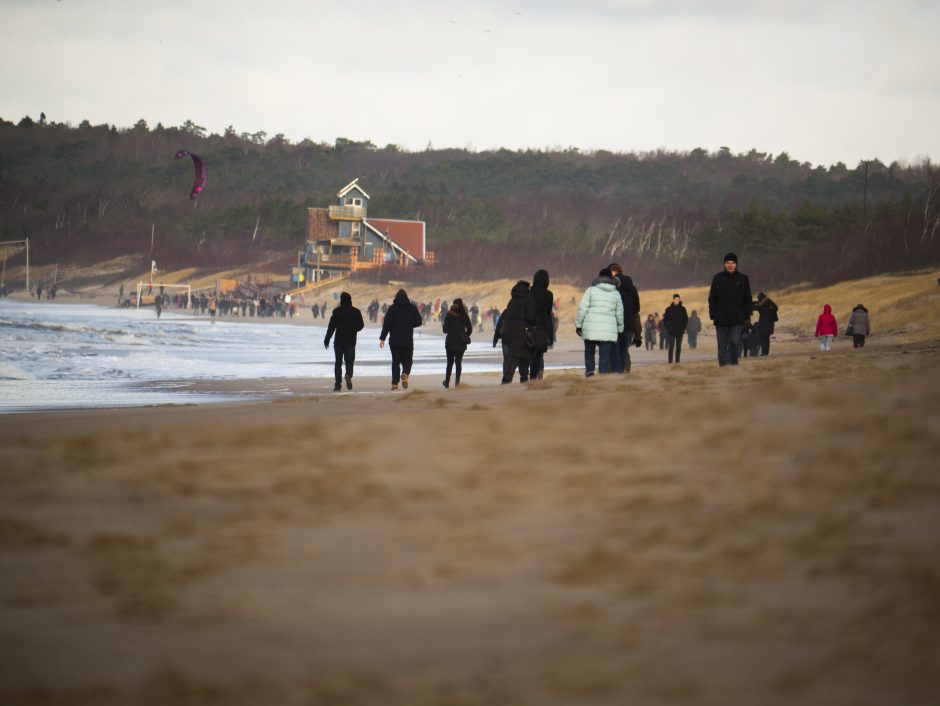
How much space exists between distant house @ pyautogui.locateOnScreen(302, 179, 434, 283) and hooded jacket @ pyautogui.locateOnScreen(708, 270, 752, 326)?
267 feet

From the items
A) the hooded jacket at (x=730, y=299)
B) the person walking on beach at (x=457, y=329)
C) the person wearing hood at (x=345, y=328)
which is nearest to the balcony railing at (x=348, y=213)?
the person wearing hood at (x=345, y=328)

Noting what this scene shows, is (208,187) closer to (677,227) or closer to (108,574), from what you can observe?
(677,227)

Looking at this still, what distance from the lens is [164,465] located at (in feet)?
26.4

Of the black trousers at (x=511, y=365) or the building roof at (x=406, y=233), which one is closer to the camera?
the black trousers at (x=511, y=365)

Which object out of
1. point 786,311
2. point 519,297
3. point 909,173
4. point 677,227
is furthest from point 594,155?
point 519,297

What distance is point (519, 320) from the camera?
1584cm

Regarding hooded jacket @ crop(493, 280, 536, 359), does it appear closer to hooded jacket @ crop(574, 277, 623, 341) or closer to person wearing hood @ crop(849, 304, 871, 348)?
hooded jacket @ crop(574, 277, 623, 341)

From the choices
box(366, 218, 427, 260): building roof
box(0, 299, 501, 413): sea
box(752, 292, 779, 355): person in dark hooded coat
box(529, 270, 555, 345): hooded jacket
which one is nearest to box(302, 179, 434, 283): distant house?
box(366, 218, 427, 260): building roof

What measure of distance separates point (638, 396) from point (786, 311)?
41051mm

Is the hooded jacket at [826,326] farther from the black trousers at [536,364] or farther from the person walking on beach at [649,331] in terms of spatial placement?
the black trousers at [536,364]

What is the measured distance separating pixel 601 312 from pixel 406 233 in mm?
85809

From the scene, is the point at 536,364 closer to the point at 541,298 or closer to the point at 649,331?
the point at 541,298

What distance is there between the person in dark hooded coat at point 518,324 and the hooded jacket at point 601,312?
0.71 metres

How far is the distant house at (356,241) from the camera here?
98562mm
